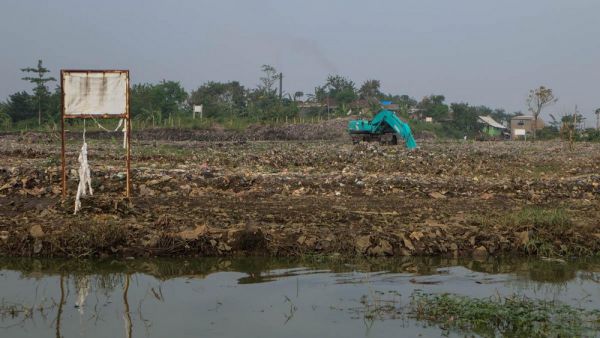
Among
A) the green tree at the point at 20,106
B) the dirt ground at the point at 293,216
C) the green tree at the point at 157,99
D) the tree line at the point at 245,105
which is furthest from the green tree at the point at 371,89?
the dirt ground at the point at 293,216

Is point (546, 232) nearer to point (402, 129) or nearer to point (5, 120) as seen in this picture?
point (402, 129)

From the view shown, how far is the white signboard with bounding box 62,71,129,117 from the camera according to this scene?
9062 millimetres

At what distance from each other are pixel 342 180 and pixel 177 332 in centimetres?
843

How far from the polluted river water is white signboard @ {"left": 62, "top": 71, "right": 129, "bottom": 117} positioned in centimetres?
265

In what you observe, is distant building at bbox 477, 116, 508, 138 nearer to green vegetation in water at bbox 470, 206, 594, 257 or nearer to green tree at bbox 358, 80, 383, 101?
green tree at bbox 358, 80, 383, 101

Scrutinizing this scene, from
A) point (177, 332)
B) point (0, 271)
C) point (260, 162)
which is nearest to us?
point (177, 332)

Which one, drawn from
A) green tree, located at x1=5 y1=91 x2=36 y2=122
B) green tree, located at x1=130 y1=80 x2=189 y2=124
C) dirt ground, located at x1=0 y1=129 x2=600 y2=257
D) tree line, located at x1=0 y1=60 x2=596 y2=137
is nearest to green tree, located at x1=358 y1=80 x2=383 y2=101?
tree line, located at x1=0 y1=60 x2=596 y2=137

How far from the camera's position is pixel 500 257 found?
7.92 metres

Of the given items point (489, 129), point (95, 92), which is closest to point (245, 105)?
point (489, 129)

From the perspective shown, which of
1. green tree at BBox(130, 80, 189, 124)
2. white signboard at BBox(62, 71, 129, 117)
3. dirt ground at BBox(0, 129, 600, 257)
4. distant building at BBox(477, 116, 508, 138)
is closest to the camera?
dirt ground at BBox(0, 129, 600, 257)

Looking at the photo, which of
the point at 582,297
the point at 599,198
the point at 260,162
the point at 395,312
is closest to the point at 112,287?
the point at 395,312

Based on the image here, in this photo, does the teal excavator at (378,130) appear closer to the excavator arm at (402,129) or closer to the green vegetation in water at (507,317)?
the excavator arm at (402,129)

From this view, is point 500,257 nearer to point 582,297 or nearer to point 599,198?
point 582,297

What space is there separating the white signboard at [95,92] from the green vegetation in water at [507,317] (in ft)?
18.3
